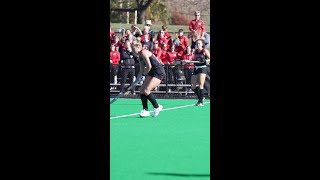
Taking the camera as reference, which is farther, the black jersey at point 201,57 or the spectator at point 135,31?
the spectator at point 135,31

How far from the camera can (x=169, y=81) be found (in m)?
24.3

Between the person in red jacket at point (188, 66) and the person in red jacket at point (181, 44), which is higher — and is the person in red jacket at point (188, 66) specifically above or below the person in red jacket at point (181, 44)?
below

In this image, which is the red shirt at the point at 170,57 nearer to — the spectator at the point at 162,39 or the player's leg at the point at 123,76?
the spectator at the point at 162,39

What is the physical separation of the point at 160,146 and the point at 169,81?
13506 mm

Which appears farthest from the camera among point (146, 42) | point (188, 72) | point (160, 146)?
point (188, 72)

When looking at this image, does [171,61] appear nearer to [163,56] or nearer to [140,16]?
[163,56]

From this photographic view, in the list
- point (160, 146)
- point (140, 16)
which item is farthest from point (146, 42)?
point (140, 16)

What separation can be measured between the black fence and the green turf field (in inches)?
247

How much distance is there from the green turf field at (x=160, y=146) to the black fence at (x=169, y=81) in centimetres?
627

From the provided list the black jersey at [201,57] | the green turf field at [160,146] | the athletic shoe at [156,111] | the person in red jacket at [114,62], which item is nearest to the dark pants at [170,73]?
the person in red jacket at [114,62]

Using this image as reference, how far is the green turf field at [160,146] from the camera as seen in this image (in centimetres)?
856

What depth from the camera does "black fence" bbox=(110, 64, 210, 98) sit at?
23859 millimetres

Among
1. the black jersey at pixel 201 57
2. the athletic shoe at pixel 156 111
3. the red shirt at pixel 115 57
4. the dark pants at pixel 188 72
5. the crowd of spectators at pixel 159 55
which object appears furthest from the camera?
the red shirt at pixel 115 57
